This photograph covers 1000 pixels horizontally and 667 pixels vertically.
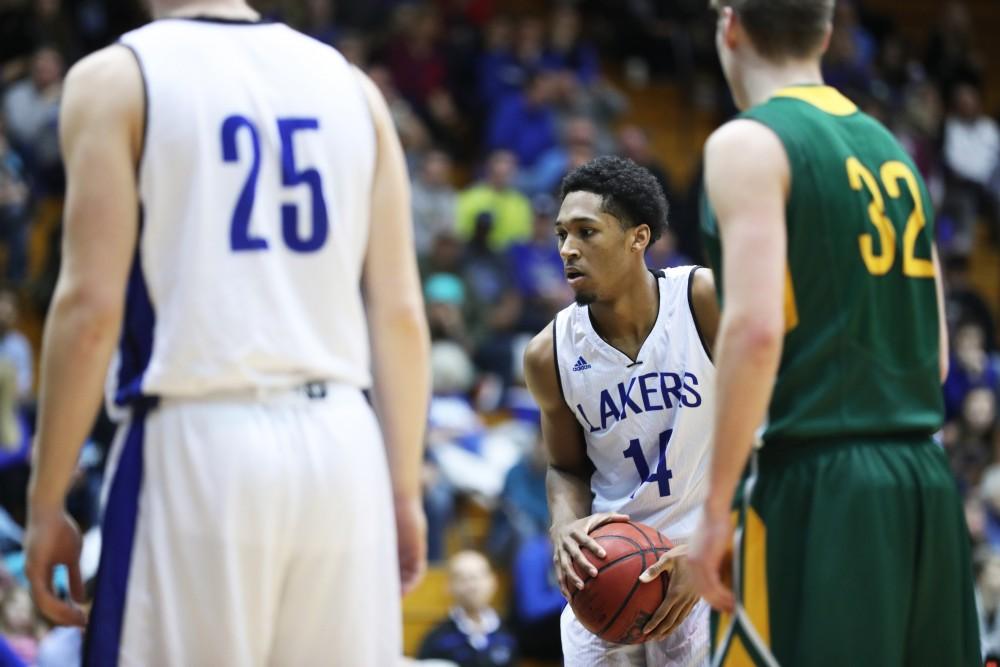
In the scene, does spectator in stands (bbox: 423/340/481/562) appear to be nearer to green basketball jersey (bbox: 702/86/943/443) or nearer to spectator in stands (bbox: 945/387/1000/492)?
spectator in stands (bbox: 945/387/1000/492)

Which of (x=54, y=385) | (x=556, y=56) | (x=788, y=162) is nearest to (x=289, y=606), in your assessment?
(x=54, y=385)

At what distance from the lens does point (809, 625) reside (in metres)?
3.88

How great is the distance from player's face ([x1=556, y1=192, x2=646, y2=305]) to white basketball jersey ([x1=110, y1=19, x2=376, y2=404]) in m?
1.81

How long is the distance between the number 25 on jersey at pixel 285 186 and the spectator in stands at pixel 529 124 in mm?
13265

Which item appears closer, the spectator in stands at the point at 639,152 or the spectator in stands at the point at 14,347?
the spectator in stands at the point at 14,347

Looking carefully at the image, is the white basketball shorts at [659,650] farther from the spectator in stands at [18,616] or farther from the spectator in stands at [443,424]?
the spectator in stands at [443,424]

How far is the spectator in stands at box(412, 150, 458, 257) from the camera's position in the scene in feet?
49.9

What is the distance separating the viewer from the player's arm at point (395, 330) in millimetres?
3754

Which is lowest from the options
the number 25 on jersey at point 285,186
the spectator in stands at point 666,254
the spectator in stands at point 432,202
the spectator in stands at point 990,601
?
the spectator in stands at point 990,601

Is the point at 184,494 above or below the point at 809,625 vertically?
above

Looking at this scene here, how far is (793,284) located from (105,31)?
13.3 metres

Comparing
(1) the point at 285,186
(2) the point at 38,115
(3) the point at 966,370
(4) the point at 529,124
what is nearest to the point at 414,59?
(4) the point at 529,124

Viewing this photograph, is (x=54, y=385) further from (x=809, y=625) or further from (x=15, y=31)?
(x=15, y=31)

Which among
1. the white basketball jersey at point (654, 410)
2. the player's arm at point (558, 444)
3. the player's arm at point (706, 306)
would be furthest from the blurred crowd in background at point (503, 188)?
the player's arm at point (706, 306)
